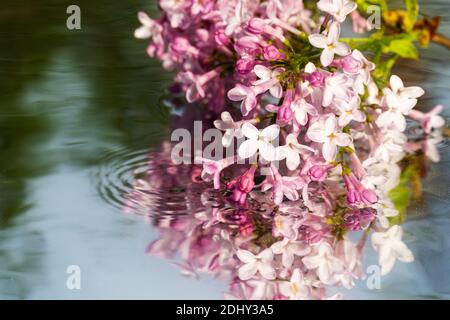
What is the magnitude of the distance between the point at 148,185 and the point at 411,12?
1.73 ft

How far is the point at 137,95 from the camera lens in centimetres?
162

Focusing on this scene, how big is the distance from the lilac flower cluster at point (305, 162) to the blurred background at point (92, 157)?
46mm

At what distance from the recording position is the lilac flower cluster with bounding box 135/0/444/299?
3.34 ft

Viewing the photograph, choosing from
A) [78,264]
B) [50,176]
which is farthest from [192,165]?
[78,264]

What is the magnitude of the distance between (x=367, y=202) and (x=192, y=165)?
29cm

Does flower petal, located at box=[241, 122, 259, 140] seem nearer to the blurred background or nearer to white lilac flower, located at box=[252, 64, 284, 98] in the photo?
white lilac flower, located at box=[252, 64, 284, 98]

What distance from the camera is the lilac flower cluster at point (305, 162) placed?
1019 millimetres

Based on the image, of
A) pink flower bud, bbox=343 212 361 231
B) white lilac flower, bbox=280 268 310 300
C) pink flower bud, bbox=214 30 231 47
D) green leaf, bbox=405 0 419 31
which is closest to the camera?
white lilac flower, bbox=280 268 310 300

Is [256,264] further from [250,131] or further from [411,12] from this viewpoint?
[411,12]

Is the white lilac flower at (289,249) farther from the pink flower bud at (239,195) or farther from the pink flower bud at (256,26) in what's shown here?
the pink flower bud at (256,26)

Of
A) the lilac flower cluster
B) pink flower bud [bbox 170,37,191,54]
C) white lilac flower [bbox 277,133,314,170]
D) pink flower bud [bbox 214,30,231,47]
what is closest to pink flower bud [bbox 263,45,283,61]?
the lilac flower cluster

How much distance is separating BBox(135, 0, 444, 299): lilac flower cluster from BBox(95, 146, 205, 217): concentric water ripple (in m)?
0.04

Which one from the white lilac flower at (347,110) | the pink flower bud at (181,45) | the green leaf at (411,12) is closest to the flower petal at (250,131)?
the white lilac flower at (347,110)

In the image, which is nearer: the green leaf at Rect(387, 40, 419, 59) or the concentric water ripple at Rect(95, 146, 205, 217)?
the concentric water ripple at Rect(95, 146, 205, 217)
